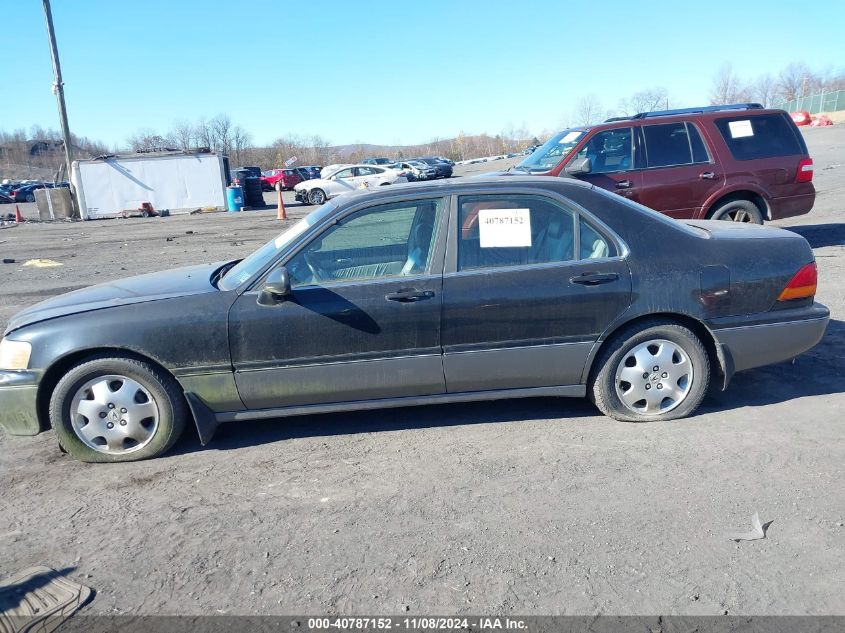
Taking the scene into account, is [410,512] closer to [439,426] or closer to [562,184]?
[439,426]

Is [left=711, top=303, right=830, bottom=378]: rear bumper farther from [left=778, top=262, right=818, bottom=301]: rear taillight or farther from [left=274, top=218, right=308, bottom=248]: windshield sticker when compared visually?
[left=274, top=218, right=308, bottom=248]: windshield sticker

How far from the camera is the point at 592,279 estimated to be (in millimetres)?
4156

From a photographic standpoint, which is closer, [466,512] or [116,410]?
[466,512]

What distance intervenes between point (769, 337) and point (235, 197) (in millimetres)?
25963

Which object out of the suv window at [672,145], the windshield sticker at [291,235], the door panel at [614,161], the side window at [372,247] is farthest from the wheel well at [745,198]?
the windshield sticker at [291,235]

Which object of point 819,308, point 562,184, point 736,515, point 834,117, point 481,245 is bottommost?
point 736,515

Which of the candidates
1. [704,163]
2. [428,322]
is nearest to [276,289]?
[428,322]

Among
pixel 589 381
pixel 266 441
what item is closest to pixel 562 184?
pixel 589 381

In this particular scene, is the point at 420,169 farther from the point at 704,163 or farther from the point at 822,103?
the point at 822,103

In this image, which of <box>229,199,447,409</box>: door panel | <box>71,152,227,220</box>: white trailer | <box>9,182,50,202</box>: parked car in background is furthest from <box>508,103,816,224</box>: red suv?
<box>9,182,50,202</box>: parked car in background

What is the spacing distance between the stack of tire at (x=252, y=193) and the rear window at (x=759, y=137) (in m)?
23.7

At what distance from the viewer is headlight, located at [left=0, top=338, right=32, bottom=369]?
3.99 m

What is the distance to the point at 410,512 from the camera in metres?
3.38

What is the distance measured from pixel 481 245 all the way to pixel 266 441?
1.89 meters
